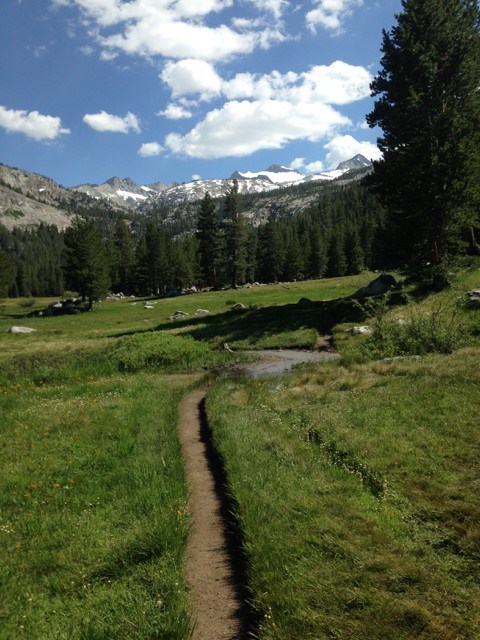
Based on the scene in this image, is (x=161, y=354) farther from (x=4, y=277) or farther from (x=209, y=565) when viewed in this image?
(x=4, y=277)

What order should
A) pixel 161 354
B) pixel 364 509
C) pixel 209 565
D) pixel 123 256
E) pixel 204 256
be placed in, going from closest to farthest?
1. pixel 209 565
2. pixel 364 509
3. pixel 161 354
4. pixel 204 256
5. pixel 123 256

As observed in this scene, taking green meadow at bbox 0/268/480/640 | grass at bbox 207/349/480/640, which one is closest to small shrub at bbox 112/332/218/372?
green meadow at bbox 0/268/480/640

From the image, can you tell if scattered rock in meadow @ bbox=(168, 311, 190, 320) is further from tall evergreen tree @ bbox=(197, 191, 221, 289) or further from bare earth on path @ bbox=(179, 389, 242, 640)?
tall evergreen tree @ bbox=(197, 191, 221, 289)

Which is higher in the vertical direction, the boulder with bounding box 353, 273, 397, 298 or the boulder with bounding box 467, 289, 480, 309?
the boulder with bounding box 353, 273, 397, 298

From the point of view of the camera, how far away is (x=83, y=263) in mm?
65500

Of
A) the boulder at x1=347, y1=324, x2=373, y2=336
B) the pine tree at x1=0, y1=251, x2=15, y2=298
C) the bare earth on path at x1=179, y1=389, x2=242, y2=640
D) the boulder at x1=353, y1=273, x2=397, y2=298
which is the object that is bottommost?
the bare earth on path at x1=179, y1=389, x2=242, y2=640

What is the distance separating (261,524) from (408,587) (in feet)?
7.68

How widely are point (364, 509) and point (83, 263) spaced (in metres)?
→ 65.6

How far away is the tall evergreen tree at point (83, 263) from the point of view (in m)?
65.1

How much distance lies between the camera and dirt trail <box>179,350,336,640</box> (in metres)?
5.12

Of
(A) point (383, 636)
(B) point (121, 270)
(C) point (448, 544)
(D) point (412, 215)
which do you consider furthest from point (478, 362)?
(B) point (121, 270)

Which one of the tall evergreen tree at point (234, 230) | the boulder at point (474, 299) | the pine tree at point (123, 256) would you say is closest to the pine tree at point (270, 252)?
the tall evergreen tree at point (234, 230)

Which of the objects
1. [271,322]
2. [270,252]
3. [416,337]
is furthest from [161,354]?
[270,252]

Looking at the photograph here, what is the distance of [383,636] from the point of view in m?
4.54
